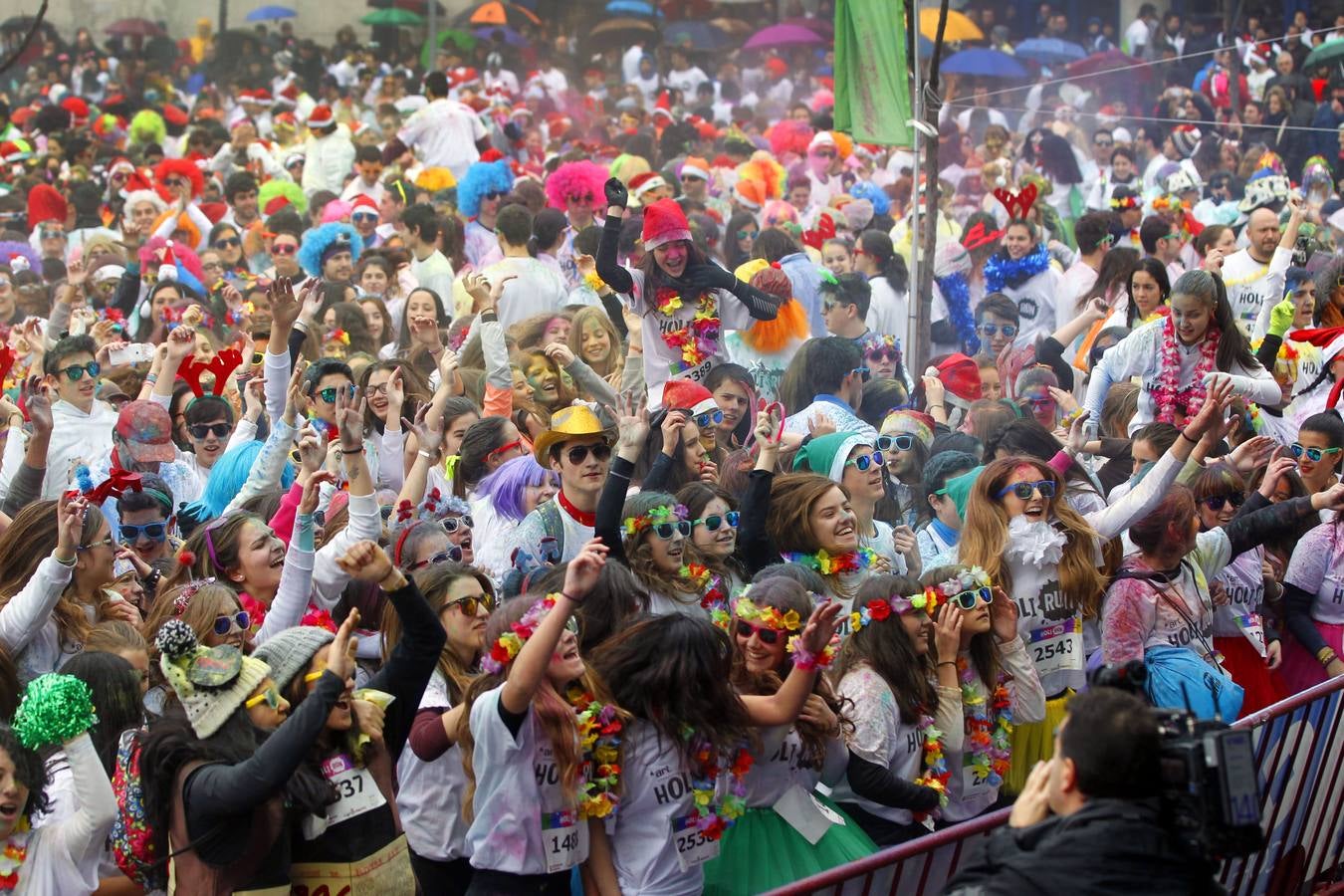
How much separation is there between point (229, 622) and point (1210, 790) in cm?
322

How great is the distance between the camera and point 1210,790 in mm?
3178

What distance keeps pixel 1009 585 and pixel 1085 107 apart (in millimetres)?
12129

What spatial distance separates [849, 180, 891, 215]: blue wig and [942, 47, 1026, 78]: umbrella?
18.1 ft

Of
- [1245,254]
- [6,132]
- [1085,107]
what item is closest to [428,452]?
[1245,254]

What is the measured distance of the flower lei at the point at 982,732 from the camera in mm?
5383

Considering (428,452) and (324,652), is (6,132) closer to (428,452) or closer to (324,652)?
(428,452)

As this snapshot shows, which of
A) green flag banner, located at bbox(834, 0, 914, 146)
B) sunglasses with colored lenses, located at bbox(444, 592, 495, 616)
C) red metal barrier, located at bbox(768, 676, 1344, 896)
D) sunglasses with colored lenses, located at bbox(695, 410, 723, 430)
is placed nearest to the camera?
sunglasses with colored lenses, located at bbox(444, 592, 495, 616)

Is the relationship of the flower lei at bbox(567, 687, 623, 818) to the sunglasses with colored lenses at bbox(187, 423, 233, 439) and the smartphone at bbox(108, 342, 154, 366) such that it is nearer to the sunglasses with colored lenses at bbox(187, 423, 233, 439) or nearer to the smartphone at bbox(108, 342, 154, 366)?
the sunglasses with colored lenses at bbox(187, 423, 233, 439)

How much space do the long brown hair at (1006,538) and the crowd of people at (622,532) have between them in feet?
0.05

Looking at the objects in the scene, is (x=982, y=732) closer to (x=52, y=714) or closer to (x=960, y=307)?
(x=52, y=714)

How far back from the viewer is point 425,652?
4621mm

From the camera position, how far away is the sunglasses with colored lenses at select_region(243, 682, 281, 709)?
4.31 meters

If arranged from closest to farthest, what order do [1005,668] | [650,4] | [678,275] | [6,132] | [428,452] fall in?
[1005,668] < [428,452] < [678,275] < [6,132] < [650,4]

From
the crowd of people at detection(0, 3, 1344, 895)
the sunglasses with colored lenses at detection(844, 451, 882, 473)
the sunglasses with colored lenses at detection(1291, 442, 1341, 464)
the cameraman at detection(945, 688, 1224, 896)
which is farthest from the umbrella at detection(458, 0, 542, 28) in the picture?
the cameraman at detection(945, 688, 1224, 896)
